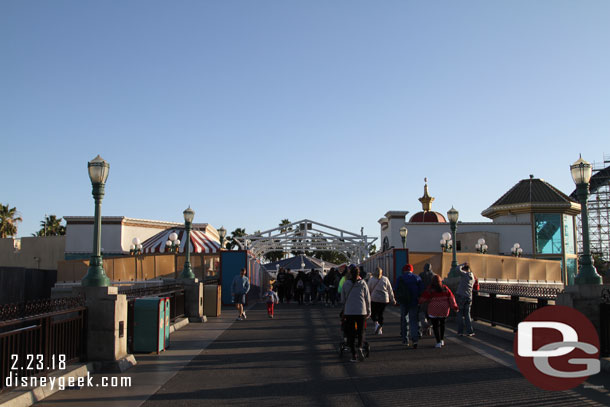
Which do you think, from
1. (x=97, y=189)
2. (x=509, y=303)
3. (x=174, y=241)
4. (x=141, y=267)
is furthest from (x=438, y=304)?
(x=174, y=241)

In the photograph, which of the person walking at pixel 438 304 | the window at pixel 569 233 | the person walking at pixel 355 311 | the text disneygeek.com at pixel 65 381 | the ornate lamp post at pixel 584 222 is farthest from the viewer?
the window at pixel 569 233

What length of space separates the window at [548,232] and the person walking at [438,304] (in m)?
40.8

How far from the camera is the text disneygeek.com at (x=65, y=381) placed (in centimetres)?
727

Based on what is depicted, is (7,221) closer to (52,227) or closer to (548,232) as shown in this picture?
(52,227)

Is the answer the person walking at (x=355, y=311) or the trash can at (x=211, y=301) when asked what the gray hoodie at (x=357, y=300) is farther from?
the trash can at (x=211, y=301)

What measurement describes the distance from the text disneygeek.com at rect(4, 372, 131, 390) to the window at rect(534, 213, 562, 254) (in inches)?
1827

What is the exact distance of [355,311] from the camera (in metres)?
10.4

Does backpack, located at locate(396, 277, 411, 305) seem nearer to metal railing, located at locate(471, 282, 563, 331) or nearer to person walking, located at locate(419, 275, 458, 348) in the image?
person walking, located at locate(419, 275, 458, 348)

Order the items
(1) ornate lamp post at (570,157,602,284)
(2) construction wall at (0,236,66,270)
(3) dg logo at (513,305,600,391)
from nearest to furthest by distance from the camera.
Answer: (3) dg logo at (513,305,600,391), (1) ornate lamp post at (570,157,602,284), (2) construction wall at (0,236,66,270)

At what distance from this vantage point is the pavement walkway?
7.34m

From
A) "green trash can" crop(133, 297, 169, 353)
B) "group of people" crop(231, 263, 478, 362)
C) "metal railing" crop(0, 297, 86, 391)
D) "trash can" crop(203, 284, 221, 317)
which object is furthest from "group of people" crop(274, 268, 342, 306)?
"metal railing" crop(0, 297, 86, 391)

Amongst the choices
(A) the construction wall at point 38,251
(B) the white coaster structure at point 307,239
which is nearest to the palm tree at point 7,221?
(A) the construction wall at point 38,251

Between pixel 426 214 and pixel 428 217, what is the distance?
1.66 ft

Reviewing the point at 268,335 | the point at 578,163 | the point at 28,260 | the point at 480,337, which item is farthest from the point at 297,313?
the point at 28,260
